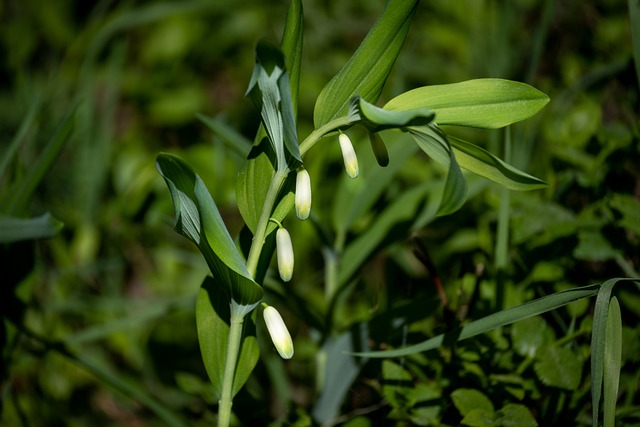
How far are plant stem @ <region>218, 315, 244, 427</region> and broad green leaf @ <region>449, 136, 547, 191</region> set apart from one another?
0.27 m

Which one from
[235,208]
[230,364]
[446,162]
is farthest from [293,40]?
[235,208]

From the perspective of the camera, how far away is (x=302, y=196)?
55 centimetres

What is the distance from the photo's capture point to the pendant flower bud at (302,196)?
21.3 inches

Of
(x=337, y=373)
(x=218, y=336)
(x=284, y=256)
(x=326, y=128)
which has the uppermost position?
(x=326, y=128)

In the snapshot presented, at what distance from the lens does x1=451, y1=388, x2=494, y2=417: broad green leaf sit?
64 centimetres

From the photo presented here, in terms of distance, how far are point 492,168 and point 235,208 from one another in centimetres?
105

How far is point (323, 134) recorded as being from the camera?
58 cm

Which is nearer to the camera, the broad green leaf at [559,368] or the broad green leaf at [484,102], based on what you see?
the broad green leaf at [484,102]

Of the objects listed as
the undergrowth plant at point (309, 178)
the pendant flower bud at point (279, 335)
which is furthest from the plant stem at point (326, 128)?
the pendant flower bud at point (279, 335)

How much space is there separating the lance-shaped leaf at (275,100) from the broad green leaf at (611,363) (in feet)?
1.15

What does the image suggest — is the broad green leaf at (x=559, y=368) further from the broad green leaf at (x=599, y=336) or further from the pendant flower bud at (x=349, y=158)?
the pendant flower bud at (x=349, y=158)

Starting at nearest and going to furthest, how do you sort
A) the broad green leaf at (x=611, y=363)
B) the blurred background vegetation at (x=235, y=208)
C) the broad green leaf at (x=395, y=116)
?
the broad green leaf at (x=395, y=116) < the broad green leaf at (x=611, y=363) < the blurred background vegetation at (x=235, y=208)

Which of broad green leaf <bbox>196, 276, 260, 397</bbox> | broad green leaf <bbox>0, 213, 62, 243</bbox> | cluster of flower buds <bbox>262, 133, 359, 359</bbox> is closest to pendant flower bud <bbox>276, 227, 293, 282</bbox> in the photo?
cluster of flower buds <bbox>262, 133, 359, 359</bbox>

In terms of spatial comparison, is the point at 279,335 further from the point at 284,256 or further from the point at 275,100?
the point at 275,100
